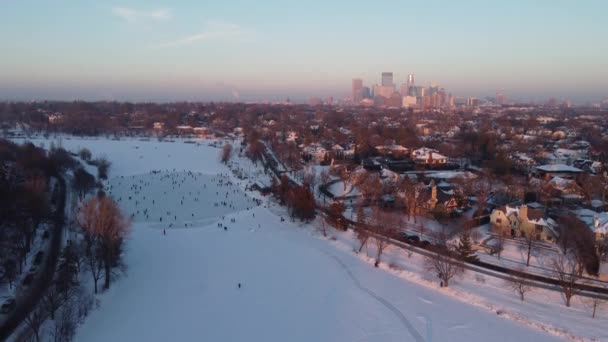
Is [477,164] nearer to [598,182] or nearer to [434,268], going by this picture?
[598,182]

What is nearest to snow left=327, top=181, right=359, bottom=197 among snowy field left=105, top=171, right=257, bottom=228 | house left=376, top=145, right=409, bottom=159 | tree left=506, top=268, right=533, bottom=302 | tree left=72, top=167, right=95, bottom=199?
snowy field left=105, top=171, right=257, bottom=228

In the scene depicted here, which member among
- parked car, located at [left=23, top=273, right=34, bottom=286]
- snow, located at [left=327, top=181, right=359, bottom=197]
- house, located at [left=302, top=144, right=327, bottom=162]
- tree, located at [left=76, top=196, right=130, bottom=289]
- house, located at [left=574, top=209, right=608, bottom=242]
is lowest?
snow, located at [left=327, top=181, right=359, bottom=197]

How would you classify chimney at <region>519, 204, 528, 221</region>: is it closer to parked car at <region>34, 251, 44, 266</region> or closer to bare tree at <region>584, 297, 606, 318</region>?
bare tree at <region>584, 297, 606, 318</region>

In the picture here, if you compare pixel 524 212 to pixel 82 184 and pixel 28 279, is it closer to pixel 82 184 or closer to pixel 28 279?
pixel 28 279

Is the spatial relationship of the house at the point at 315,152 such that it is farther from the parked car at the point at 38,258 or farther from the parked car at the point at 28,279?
the parked car at the point at 28,279

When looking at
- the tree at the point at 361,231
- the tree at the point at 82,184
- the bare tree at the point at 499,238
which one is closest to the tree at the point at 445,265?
the bare tree at the point at 499,238

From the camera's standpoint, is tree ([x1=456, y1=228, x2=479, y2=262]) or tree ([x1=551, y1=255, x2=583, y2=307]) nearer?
tree ([x1=551, y1=255, x2=583, y2=307])
